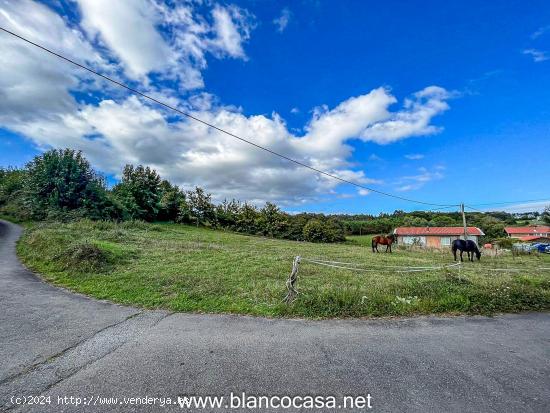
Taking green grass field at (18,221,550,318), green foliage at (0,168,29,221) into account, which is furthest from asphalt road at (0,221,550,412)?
green foliage at (0,168,29,221)

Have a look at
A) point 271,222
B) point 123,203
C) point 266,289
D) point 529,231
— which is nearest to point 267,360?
point 266,289

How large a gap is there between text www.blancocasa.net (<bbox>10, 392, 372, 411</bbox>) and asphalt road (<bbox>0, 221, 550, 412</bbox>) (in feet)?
0.09

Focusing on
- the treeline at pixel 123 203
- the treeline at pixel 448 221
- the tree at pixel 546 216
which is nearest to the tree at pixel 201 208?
the treeline at pixel 123 203

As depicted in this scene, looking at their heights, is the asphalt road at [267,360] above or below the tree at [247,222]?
below

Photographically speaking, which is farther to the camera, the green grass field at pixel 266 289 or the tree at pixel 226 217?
the tree at pixel 226 217

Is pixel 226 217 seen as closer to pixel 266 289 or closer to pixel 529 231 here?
pixel 266 289

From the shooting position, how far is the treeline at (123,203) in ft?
101

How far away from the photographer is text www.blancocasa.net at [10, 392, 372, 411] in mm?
2969

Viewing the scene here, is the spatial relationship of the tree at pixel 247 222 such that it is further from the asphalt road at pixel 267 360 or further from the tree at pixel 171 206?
the asphalt road at pixel 267 360

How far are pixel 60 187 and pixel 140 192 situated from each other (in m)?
15.1

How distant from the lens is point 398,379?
351cm

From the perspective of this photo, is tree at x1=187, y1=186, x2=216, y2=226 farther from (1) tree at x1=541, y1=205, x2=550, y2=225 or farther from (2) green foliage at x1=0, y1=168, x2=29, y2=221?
(1) tree at x1=541, y1=205, x2=550, y2=225

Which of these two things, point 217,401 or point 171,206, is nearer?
point 217,401

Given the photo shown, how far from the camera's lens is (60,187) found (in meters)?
30.8
